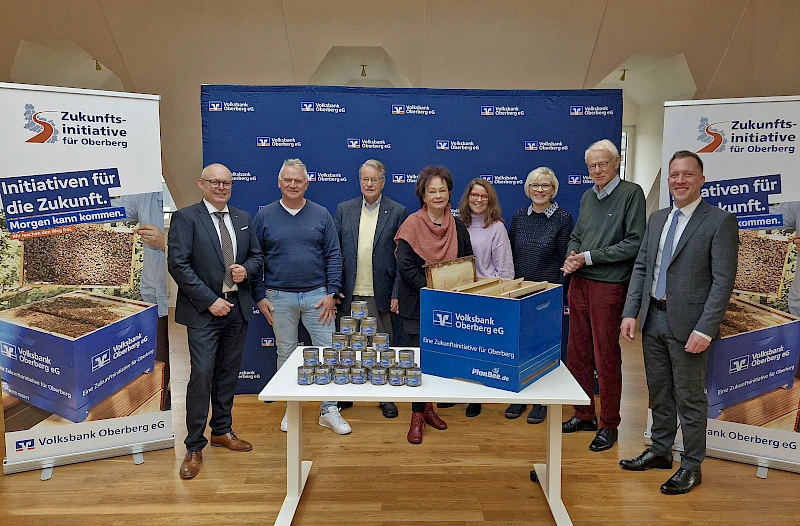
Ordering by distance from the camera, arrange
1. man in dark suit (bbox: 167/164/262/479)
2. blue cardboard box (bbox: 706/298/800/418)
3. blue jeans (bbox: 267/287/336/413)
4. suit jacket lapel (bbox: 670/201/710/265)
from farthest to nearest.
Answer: blue jeans (bbox: 267/287/336/413), blue cardboard box (bbox: 706/298/800/418), man in dark suit (bbox: 167/164/262/479), suit jacket lapel (bbox: 670/201/710/265)

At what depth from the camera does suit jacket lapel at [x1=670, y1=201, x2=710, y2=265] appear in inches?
109

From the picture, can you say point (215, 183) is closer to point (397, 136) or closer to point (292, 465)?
point (292, 465)

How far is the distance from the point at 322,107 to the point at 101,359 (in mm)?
2314

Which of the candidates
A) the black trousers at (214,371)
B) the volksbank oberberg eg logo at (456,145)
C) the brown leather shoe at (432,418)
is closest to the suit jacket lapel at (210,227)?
the black trousers at (214,371)

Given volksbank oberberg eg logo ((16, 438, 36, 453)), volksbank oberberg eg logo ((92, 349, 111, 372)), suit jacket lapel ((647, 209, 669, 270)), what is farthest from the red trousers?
volksbank oberberg eg logo ((16, 438, 36, 453))

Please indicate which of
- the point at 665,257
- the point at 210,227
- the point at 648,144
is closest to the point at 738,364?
the point at 665,257

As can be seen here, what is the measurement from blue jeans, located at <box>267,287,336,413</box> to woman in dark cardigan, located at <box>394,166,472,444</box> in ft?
1.84

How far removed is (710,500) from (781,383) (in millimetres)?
861

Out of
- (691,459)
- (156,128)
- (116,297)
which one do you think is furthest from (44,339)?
(691,459)

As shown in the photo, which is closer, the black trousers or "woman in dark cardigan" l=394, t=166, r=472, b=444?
the black trousers

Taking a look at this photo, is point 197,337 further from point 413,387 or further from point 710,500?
point 710,500

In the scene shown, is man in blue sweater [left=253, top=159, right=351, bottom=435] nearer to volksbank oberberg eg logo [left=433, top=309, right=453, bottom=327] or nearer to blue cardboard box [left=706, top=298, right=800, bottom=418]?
volksbank oberberg eg logo [left=433, top=309, right=453, bottom=327]

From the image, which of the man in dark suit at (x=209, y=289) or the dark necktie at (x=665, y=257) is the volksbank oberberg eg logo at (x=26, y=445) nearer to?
the man in dark suit at (x=209, y=289)

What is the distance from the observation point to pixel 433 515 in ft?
8.75
